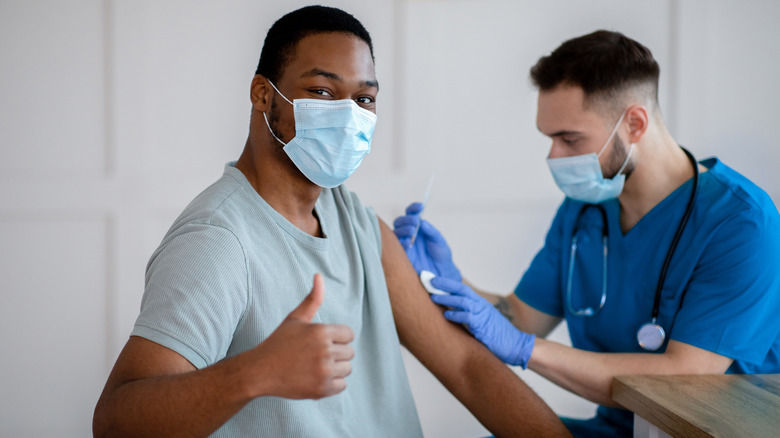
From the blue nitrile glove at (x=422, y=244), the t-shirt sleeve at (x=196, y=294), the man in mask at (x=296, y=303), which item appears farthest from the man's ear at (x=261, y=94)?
the blue nitrile glove at (x=422, y=244)

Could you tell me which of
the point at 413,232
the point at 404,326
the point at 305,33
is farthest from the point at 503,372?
the point at 305,33

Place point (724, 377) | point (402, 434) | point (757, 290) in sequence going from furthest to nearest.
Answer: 1. point (757, 290)
2. point (402, 434)
3. point (724, 377)

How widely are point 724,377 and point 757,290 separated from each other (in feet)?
1.11

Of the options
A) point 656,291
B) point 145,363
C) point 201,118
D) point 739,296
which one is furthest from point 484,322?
point 201,118

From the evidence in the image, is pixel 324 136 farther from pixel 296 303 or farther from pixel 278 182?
pixel 296 303

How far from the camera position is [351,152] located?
1314mm

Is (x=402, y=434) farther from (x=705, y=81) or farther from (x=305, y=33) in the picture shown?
(x=705, y=81)

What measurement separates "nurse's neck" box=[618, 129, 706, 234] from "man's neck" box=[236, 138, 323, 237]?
937mm

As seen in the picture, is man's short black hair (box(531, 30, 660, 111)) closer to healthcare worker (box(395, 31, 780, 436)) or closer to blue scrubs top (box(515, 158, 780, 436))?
healthcare worker (box(395, 31, 780, 436))

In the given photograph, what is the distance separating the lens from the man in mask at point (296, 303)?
86 centimetres

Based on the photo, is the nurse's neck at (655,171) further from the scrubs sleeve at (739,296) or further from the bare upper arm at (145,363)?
the bare upper arm at (145,363)

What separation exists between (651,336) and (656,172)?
0.46 metres

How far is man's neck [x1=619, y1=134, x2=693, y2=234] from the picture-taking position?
1718 mm

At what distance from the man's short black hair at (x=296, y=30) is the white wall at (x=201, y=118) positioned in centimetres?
126
